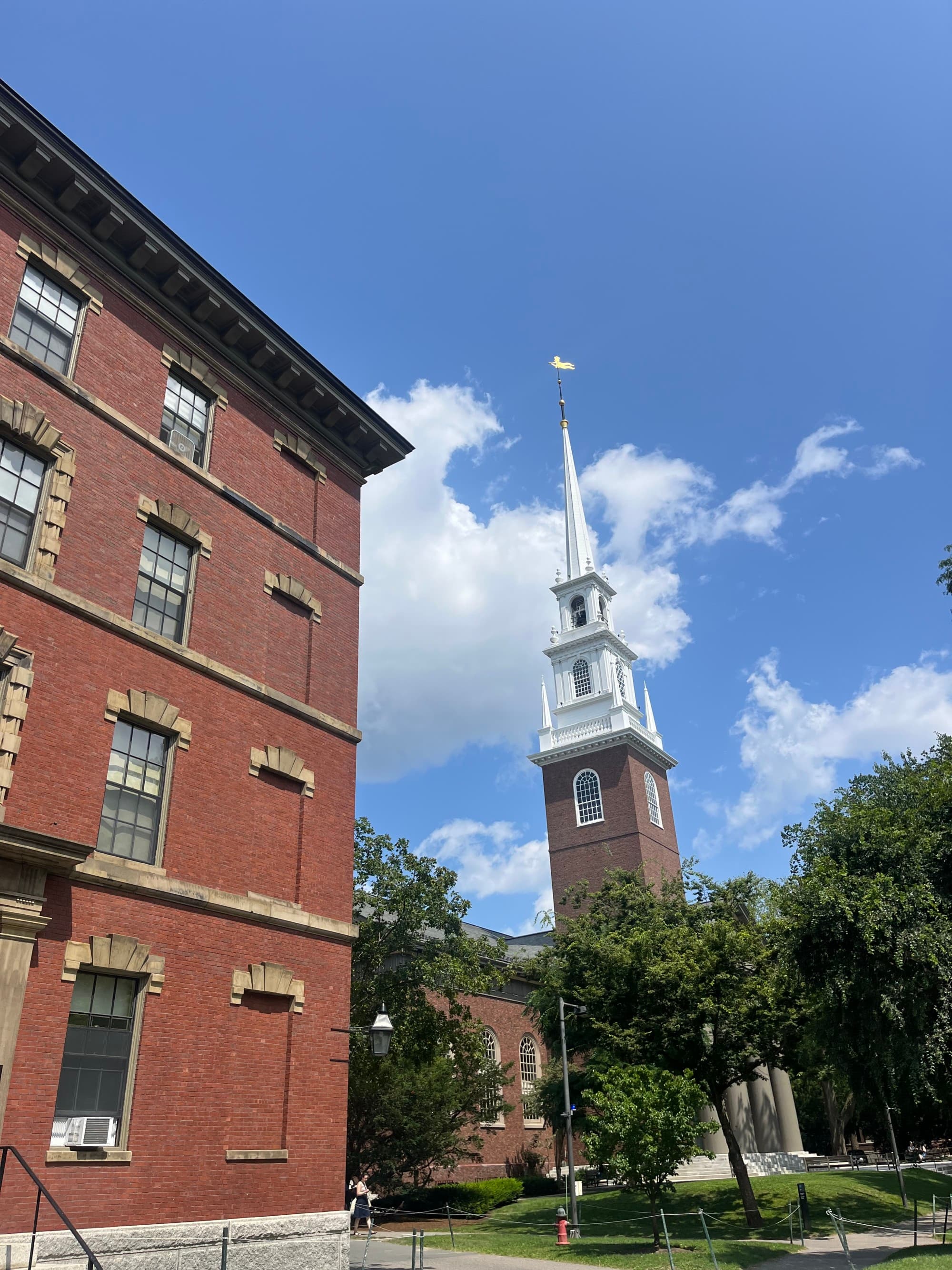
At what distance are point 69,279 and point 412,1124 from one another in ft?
80.9

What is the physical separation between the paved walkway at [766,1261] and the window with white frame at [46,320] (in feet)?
63.6

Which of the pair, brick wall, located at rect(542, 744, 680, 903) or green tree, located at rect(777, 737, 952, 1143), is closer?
green tree, located at rect(777, 737, 952, 1143)

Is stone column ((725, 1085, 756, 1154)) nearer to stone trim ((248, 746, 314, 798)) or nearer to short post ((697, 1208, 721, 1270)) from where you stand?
short post ((697, 1208, 721, 1270))

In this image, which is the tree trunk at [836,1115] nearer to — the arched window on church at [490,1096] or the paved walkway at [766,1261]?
the arched window on church at [490,1096]

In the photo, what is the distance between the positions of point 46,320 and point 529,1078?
44.8 m

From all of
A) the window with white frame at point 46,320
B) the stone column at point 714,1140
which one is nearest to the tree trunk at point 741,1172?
the stone column at point 714,1140

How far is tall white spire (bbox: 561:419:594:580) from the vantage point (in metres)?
69.1

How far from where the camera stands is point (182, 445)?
17641mm

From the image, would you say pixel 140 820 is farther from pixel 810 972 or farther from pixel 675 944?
pixel 675 944

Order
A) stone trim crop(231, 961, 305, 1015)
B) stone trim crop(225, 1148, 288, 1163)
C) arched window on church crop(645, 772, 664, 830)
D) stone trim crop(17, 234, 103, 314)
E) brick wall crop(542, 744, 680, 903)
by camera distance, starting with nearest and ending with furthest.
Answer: stone trim crop(225, 1148, 288, 1163) → stone trim crop(231, 961, 305, 1015) → stone trim crop(17, 234, 103, 314) → brick wall crop(542, 744, 680, 903) → arched window on church crop(645, 772, 664, 830)

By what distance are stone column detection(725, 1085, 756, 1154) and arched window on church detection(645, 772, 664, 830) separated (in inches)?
673

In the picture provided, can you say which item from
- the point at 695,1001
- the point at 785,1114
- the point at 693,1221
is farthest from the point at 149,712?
the point at 785,1114

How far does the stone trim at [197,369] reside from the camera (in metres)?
17.8

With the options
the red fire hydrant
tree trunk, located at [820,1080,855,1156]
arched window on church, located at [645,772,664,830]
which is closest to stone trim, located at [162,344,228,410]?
the red fire hydrant
